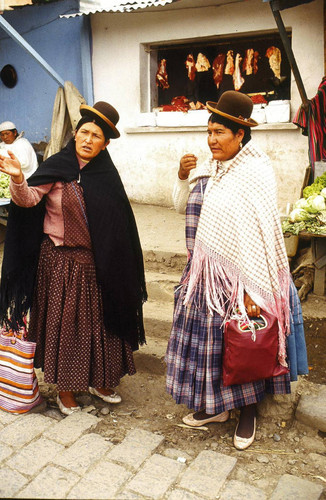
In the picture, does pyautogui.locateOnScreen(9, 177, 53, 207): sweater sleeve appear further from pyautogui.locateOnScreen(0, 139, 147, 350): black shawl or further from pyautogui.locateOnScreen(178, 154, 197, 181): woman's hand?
pyautogui.locateOnScreen(178, 154, 197, 181): woman's hand

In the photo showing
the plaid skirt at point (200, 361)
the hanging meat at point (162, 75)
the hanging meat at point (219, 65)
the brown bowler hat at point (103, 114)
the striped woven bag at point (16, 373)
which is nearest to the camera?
the plaid skirt at point (200, 361)

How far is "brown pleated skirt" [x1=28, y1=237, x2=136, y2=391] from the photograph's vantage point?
10.3 feet

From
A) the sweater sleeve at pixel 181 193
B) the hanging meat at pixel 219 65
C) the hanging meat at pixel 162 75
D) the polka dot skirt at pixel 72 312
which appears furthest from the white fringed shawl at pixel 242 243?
the hanging meat at pixel 162 75

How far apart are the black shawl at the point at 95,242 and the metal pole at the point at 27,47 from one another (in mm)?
4368

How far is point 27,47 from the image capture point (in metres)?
6.97

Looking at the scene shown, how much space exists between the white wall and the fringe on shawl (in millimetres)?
4263

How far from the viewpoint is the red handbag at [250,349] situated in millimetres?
2693

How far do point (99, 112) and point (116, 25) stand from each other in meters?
5.33

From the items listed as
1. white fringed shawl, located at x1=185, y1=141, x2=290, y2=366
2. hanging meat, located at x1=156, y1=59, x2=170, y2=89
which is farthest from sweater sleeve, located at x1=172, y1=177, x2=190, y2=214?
hanging meat, located at x1=156, y1=59, x2=170, y2=89

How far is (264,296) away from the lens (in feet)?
8.85

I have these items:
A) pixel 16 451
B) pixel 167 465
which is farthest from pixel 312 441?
pixel 16 451

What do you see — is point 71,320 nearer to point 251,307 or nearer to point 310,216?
point 251,307

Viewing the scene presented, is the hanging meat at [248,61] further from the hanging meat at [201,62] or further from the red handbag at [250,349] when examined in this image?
the red handbag at [250,349]

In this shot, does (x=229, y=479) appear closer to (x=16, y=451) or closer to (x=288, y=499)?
(x=288, y=499)
